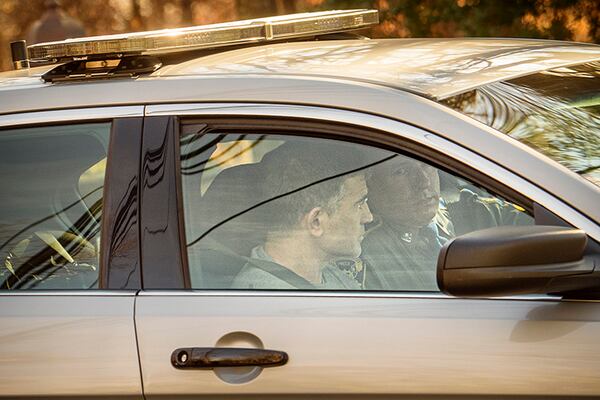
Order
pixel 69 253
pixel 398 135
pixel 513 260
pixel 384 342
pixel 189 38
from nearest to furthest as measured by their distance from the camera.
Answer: pixel 513 260, pixel 384 342, pixel 398 135, pixel 69 253, pixel 189 38

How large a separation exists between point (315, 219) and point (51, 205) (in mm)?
722

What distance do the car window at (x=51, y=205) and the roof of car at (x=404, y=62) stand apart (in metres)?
0.20

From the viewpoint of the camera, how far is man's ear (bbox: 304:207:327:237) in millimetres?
3201

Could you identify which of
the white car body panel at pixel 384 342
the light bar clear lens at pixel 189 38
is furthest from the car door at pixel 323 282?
the light bar clear lens at pixel 189 38

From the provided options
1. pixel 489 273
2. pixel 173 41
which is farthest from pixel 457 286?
pixel 173 41

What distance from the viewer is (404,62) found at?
3441mm

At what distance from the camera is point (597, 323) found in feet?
9.23

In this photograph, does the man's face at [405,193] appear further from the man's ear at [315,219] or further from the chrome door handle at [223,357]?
the chrome door handle at [223,357]

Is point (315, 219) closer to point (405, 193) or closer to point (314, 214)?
point (314, 214)

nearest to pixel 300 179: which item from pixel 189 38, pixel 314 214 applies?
pixel 314 214

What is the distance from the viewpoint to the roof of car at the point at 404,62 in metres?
3.24

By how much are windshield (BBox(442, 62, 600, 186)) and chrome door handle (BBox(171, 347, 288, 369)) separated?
72 cm

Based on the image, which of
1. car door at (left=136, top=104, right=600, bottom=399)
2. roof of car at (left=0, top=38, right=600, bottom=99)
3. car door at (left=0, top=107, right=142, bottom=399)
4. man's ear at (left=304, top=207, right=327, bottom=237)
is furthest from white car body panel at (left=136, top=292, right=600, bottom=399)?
roof of car at (left=0, top=38, right=600, bottom=99)

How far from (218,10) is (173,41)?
23395 millimetres
